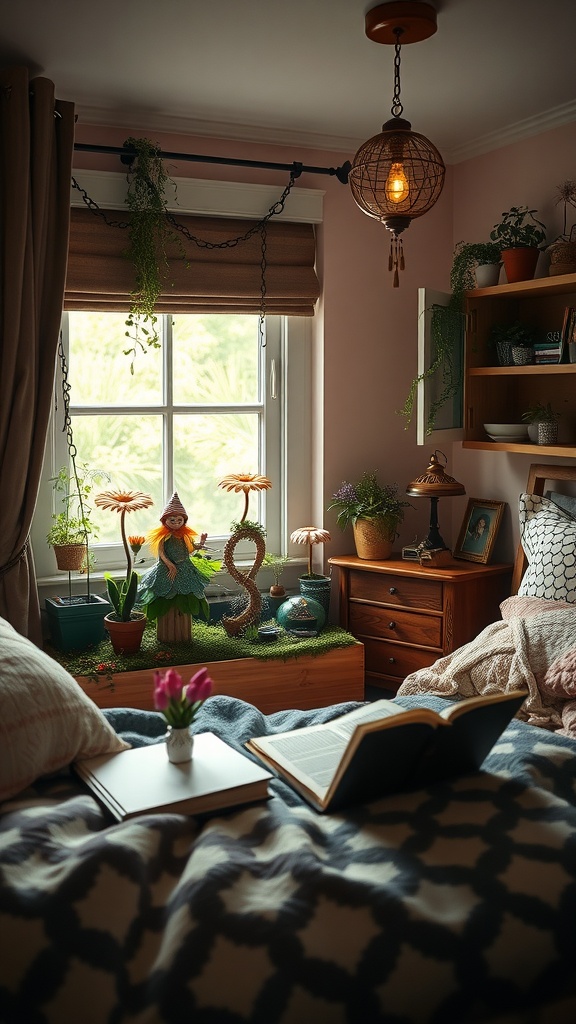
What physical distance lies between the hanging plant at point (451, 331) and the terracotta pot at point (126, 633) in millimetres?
1303

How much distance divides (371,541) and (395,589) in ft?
A: 0.79

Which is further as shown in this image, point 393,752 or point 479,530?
point 479,530

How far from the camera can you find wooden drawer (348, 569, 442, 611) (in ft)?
11.8

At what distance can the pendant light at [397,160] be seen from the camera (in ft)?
8.33

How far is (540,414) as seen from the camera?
3.46 meters

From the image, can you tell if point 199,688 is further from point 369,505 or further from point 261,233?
point 261,233

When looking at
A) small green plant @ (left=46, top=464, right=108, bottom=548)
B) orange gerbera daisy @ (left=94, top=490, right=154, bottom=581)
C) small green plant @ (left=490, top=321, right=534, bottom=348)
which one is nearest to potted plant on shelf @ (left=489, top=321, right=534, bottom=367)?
small green plant @ (left=490, top=321, right=534, bottom=348)

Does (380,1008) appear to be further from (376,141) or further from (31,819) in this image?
(376,141)

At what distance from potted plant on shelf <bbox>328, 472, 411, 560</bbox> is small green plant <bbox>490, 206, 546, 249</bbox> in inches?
43.6

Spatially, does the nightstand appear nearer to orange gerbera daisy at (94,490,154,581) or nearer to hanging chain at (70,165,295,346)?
orange gerbera daisy at (94,490,154,581)

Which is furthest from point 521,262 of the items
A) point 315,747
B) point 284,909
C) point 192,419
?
point 284,909

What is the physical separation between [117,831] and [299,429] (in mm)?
2798

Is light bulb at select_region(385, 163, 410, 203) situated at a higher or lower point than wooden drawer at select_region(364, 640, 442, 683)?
higher

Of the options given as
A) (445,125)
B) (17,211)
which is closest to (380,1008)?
(17,211)
